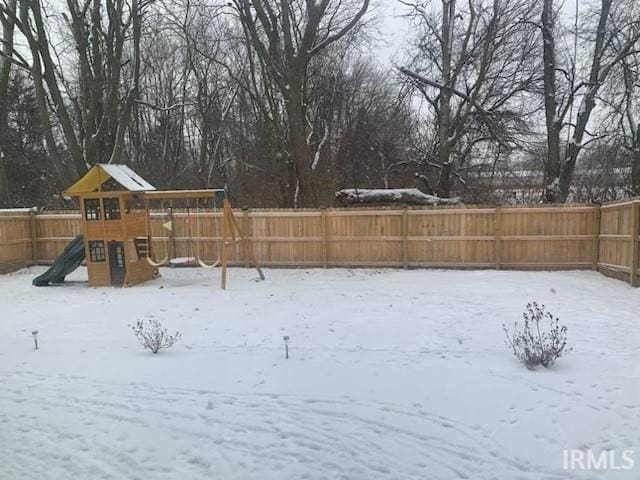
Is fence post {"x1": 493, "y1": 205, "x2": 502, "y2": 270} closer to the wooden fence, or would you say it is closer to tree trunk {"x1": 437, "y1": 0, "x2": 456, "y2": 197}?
the wooden fence

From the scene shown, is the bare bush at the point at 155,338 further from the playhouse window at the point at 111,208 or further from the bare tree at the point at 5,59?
the bare tree at the point at 5,59

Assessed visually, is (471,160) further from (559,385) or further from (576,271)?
(559,385)

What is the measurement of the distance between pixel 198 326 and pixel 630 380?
5429 millimetres

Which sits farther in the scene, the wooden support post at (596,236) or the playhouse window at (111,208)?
the wooden support post at (596,236)

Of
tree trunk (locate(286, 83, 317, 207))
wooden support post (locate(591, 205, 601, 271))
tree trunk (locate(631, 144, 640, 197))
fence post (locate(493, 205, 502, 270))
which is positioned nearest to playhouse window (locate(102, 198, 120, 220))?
tree trunk (locate(286, 83, 317, 207))

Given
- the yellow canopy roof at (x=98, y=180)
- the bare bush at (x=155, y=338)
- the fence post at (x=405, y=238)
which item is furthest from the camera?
the fence post at (x=405, y=238)

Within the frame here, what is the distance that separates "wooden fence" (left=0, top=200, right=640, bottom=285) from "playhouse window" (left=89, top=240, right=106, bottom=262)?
7.12ft

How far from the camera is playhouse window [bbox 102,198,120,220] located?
10.6m

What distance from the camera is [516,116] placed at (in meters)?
15.7

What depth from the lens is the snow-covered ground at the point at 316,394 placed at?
3303 mm

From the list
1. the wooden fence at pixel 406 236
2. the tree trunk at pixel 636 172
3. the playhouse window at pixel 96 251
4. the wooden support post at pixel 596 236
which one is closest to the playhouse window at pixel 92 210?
the playhouse window at pixel 96 251

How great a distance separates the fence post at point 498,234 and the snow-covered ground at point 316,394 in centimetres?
361

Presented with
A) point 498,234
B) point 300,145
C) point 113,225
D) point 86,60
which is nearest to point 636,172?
point 498,234

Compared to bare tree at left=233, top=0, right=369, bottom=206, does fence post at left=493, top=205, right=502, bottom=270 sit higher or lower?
lower
